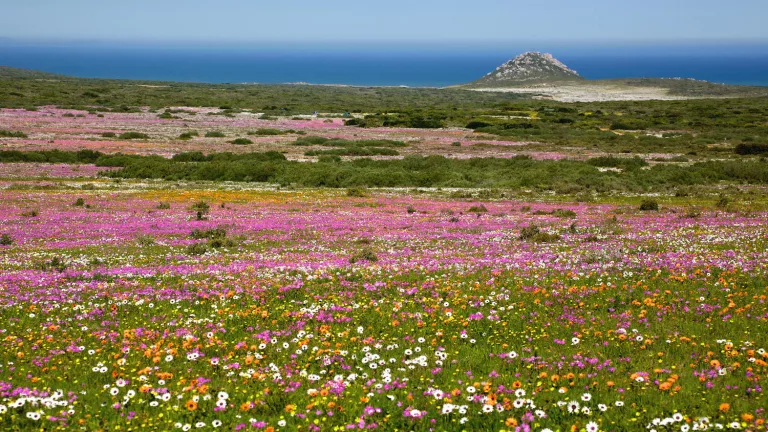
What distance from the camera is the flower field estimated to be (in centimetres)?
727

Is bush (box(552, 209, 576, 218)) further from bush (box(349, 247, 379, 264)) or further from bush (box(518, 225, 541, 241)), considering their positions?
bush (box(349, 247, 379, 264))

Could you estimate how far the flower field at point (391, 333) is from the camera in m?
7.27

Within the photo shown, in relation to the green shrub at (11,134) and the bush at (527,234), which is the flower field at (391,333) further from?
the green shrub at (11,134)

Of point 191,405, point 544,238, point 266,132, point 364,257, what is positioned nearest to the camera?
point 191,405

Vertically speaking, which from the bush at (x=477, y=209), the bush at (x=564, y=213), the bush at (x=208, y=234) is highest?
the bush at (x=208, y=234)

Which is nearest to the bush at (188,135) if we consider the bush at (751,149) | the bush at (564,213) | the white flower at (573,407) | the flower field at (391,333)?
the flower field at (391,333)

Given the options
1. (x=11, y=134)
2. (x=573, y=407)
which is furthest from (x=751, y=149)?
(x=11, y=134)

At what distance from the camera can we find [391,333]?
1070cm

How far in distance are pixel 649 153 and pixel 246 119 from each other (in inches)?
2771

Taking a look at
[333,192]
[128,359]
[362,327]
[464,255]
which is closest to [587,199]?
[333,192]

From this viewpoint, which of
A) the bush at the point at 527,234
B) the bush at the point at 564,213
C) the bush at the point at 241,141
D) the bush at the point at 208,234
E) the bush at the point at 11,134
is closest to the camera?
the bush at the point at 527,234

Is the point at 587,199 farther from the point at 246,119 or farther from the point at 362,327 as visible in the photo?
the point at 246,119

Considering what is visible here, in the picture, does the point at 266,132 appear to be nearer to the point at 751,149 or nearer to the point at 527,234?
the point at 751,149

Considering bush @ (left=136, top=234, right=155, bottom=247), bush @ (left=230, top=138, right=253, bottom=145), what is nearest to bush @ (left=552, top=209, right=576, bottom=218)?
bush @ (left=136, top=234, right=155, bottom=247)
